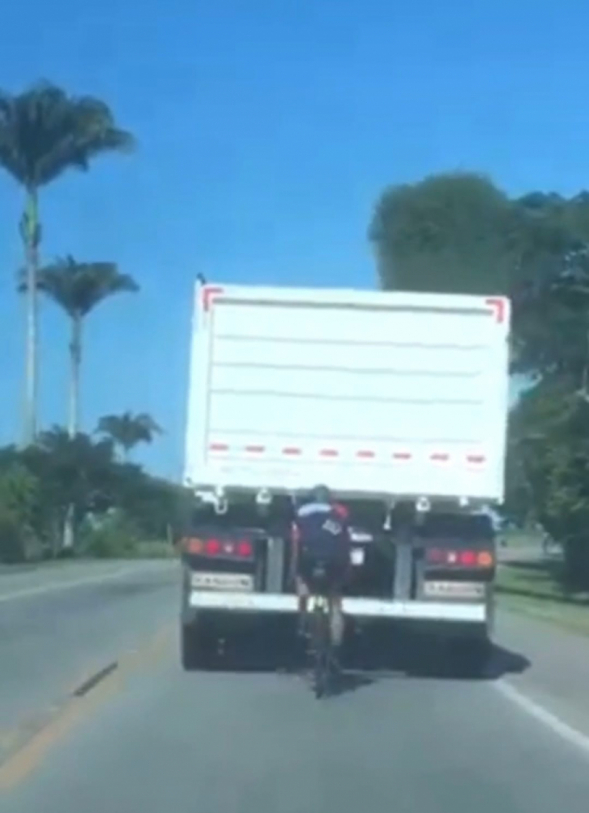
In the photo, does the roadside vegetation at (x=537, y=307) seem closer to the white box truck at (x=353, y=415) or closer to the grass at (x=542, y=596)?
the grass at (x=542, y=596)

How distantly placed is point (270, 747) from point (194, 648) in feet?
25.0

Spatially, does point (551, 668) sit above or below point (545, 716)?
below

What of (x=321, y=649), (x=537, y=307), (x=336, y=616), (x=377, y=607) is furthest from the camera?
(x=537, y=307)

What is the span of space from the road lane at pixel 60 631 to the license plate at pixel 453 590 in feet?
11.9

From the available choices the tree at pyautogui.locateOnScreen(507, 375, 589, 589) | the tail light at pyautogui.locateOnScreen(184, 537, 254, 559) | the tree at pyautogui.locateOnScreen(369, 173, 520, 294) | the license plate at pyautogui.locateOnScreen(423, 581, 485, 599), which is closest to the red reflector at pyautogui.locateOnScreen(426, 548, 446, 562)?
the license plate at pyautogui.locateOnScreen(423, 581, 485, 599)

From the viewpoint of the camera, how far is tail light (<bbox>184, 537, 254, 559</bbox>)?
22.2m

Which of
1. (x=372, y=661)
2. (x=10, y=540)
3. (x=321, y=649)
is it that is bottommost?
(x=10, y=540)

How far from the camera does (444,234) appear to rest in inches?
3329

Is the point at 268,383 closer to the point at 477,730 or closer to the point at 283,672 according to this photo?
the point at 283,672

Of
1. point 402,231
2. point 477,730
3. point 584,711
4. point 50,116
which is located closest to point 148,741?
point 477,730

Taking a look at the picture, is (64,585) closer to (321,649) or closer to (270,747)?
(321,649)

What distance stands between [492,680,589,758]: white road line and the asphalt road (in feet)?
0.32

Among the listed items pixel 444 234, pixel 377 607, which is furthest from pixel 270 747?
pixel 444 234

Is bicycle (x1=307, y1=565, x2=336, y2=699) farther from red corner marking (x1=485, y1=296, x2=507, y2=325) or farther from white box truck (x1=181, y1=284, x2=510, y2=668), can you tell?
red corner marking (x1=485, y1=296, x2=507, y2=325)
